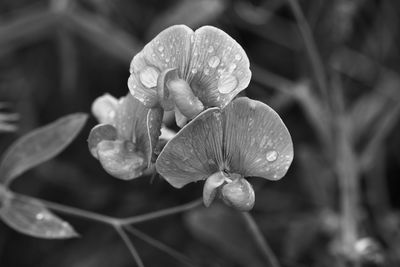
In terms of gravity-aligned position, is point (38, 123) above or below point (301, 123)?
below

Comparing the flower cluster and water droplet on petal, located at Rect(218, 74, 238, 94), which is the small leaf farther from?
water droplet on petal, located at Rect(218, 74, 238, 94)

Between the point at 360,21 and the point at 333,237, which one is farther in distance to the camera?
the point at 360,21

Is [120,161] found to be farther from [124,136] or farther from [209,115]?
[209,115]

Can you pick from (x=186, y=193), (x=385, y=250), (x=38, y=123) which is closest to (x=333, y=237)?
(x=385, y=250)

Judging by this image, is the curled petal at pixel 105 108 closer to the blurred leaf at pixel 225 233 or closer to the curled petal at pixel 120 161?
the curled petal at pixel 120 161

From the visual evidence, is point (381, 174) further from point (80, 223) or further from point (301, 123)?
point (80, 223)

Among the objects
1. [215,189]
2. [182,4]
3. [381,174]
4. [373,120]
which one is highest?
[215,189]

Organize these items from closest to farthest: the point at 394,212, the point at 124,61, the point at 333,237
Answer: the point at 333,237
the point at 394,212
the point at 124,61
